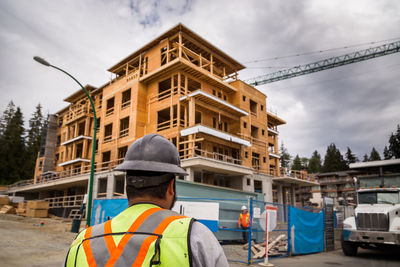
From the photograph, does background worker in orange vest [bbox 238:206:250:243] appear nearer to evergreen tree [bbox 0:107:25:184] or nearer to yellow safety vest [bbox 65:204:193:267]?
yellow safety vest [bbox 65:204:193:267]

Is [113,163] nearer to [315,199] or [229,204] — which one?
[229,204]

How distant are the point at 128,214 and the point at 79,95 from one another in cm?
4373

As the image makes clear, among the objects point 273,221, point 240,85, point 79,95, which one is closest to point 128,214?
point 273,221

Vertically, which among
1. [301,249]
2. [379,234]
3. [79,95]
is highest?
[79,95]

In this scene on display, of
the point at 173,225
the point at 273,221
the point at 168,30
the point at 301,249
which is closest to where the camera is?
the point at 173,225

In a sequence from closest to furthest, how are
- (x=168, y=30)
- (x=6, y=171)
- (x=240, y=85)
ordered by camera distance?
(x=168, y=30) → (x=240, y=85) → (x=6, y=171)

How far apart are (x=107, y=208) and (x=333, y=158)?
87.1 m

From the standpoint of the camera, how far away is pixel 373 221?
449 inches

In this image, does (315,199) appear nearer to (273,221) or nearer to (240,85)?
(240,85)

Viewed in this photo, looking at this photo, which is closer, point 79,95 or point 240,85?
point 240,85

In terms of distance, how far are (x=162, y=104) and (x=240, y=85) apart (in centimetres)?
967

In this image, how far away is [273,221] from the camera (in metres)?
10.4

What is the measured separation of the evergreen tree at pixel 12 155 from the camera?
59.6 meters

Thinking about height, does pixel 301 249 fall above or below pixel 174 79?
below
